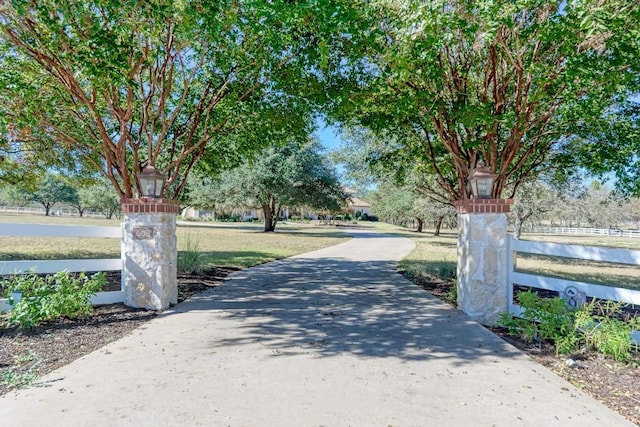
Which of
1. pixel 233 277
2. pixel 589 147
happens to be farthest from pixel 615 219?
pixel 233 277

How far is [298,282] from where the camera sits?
29.7 ft

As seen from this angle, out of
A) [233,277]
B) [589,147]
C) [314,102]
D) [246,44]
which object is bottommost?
[233,277]

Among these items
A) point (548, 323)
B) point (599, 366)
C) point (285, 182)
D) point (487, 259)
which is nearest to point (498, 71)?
point (487, 259)

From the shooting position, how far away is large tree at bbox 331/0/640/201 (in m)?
5.01

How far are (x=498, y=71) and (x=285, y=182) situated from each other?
21.3 metres

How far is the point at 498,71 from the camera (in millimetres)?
7746

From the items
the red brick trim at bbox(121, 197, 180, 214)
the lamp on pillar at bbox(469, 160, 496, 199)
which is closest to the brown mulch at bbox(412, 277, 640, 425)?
the lamp on pillar at bbox(469, 160, 496, 199)

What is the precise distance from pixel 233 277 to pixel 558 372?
7441 mm

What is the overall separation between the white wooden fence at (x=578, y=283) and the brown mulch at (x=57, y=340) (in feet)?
19.3

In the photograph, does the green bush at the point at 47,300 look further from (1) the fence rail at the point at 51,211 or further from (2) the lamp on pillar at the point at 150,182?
(1) the fence rail at the point at 51,211

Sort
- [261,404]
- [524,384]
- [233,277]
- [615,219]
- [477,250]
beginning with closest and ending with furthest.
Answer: [261,404] < [524,384] < [477,250] < [233,277] < [615,219]

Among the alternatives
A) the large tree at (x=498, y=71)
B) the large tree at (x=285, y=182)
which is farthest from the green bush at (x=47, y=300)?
the large tree at (x=285, y=182)

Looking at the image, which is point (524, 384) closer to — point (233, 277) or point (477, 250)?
point (477, 250)

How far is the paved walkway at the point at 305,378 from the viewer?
2.97m
